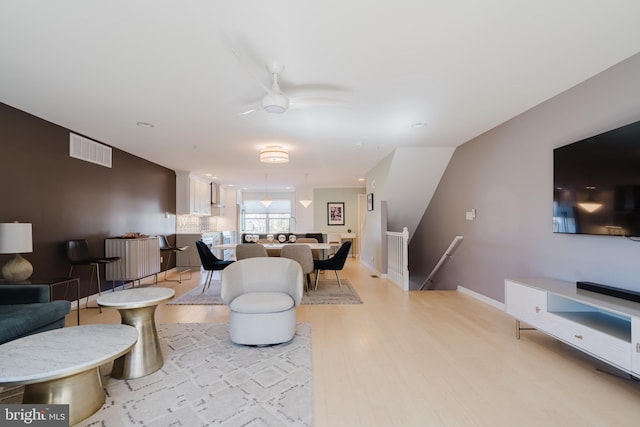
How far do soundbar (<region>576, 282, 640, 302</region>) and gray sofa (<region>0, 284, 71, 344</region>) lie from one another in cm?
432

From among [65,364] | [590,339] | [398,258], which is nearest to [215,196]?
[398,258]

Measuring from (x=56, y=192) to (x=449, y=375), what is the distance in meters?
4.80

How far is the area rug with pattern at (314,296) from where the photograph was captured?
4332 mm

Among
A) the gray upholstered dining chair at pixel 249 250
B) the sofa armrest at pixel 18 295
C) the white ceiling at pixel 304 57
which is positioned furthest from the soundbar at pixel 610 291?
the sofa armrest at pixel 18 295

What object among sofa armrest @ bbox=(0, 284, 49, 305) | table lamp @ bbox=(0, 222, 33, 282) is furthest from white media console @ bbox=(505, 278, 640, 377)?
table lamp @ bbox=(0, 222, 33, 282)

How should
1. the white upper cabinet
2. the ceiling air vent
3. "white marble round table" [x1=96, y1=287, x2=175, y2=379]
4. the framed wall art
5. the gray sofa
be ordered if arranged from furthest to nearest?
the framed wall art < the white upper cabinet < the ceiling air vent < "white marble round table" [x1=96, y1=287, x2=175, y2=379] < the gray sofa

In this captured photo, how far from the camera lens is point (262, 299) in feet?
9.28

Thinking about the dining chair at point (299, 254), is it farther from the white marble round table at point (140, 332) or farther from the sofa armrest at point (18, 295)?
the sofa armrest at point (18, 295)

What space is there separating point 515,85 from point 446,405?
9.03 ft

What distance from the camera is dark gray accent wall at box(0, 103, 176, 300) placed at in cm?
326

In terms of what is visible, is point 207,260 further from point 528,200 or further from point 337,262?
point 528,200

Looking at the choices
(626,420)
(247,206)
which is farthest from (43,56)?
(247,206)

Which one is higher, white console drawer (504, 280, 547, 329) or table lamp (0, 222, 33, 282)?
table lamp (0, 222, 33, 282)

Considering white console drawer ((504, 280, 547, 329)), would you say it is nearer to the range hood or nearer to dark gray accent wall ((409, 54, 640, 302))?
dark gray accent wall ((409, 54, 640, 302))
